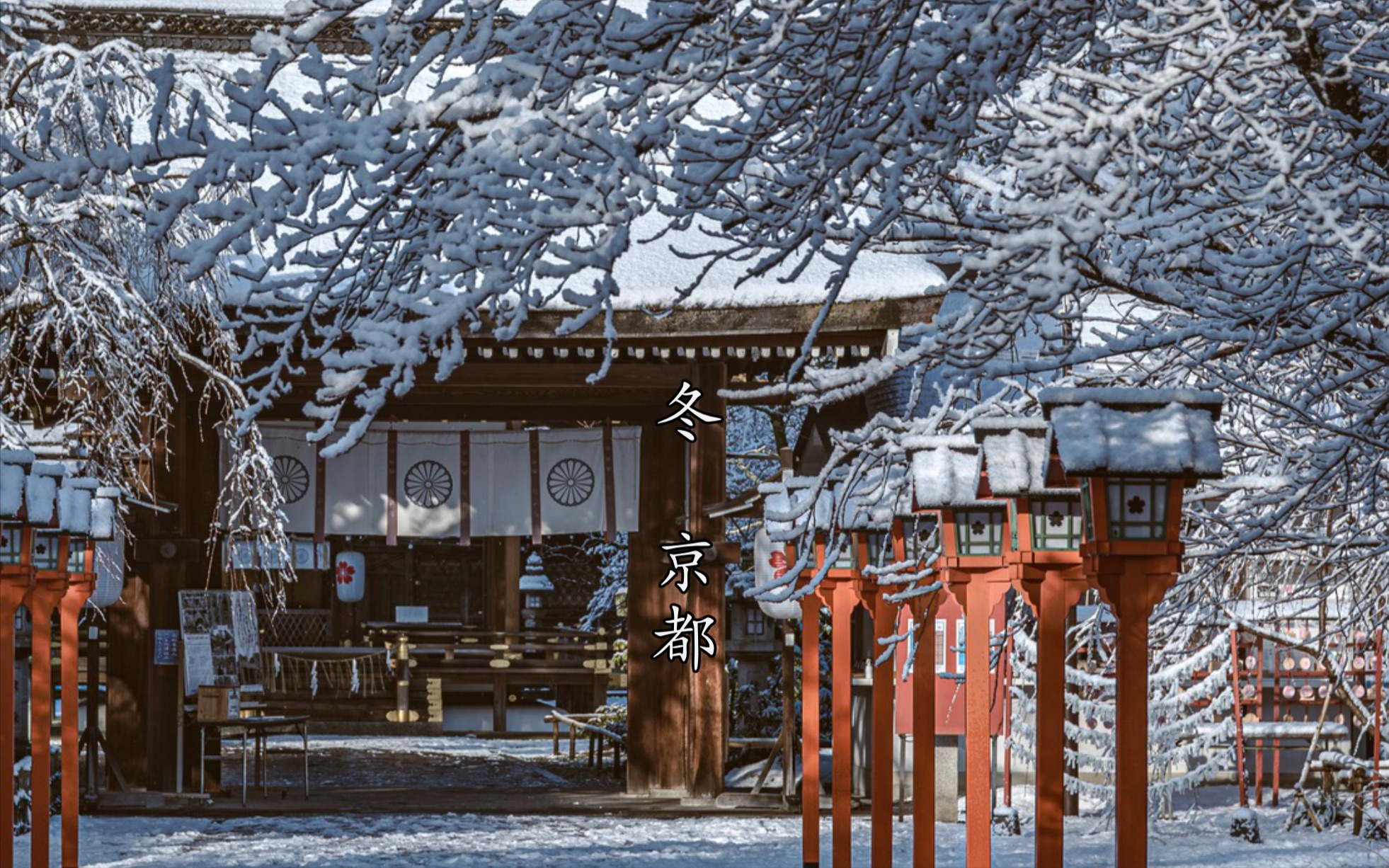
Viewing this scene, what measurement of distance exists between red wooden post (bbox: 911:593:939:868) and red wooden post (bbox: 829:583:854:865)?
49.8 inches

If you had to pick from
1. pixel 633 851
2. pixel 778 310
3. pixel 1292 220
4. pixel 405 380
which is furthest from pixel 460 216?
pixel 778 310

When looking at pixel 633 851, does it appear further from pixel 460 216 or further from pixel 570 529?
pixel 460 216

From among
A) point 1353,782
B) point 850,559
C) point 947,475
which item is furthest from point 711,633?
point 947,475

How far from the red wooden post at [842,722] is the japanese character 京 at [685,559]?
4.24 metres

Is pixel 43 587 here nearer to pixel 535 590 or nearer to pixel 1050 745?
pixel 1050 745

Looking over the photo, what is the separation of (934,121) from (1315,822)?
10.5m

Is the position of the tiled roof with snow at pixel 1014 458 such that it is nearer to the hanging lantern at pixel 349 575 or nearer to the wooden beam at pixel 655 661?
the wooden beam at pixel 655 661

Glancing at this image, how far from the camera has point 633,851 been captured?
1283 cm

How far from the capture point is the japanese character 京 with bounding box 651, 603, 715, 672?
49.5ft

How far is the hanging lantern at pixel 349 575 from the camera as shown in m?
27.1

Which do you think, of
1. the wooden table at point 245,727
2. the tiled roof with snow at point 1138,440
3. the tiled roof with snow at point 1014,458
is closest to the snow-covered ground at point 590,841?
the wooden table at point 245,727

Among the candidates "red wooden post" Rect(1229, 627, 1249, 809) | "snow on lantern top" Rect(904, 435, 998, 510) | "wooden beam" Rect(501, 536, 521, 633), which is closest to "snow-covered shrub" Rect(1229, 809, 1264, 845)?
"red wooden post" Rect(1229, 627, 1249, 809)

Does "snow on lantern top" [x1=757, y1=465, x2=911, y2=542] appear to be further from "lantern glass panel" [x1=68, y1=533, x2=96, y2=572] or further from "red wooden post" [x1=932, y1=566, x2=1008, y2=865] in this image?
"lantern glass panel" [x1=68, y1=533, x2=96, y2=572]

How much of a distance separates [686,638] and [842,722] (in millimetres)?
4775
